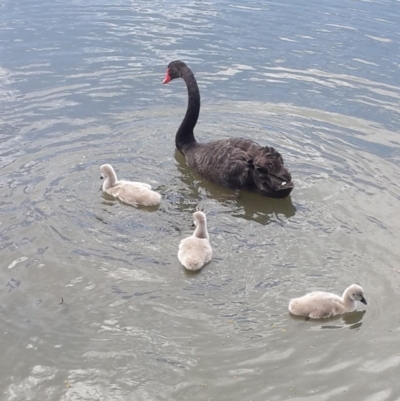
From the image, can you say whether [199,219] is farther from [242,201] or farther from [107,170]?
[107,170]

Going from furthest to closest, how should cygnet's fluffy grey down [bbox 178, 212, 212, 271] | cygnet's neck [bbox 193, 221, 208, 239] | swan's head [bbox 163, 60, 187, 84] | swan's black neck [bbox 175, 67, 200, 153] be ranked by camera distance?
swan's head [bbox 163, 60, 187, 84]
swan's black neck [bbox 175, 67, 200, 153]
cygnet's neck [bbox 193, 221, 208, 239]
cygnet's fluffy grey down [bbox 178, 212, 212, 271]

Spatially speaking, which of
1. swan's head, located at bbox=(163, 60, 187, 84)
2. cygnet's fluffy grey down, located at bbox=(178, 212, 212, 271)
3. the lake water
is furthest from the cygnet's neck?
swan's head, located at bbox=(163, 60, 187, 84)

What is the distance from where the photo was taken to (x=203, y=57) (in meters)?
12.7

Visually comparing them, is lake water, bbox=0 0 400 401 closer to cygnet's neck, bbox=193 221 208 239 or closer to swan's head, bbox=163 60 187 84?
cygnet's neck, bbox=193 221 208 239

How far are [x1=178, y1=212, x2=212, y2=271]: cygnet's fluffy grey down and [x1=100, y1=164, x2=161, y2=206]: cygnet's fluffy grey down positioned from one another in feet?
2.74

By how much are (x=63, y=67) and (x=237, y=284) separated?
746 cm

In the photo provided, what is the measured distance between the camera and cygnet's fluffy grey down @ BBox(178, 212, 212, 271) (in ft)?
18.9

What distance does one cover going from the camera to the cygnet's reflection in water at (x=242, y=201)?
7.08 meters

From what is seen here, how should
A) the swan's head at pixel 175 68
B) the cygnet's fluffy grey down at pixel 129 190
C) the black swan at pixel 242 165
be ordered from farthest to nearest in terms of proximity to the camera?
1. the swan's head at pixel 175 68
2. the black swan at pixel 242 165
3. the cygnet's fluffy grey down at pixel 129 190

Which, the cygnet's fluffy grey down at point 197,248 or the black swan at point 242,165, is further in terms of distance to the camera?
the black swan at point 242,165

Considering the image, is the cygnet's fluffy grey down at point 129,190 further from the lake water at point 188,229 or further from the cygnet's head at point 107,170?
the lake water at point 188,229

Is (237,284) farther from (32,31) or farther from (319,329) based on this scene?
(32,31)

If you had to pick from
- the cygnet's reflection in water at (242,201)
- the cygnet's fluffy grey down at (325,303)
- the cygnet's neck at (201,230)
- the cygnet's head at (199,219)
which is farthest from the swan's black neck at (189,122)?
the cygnet's fluffy grey down at (325,303)

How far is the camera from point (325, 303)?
5250mm
